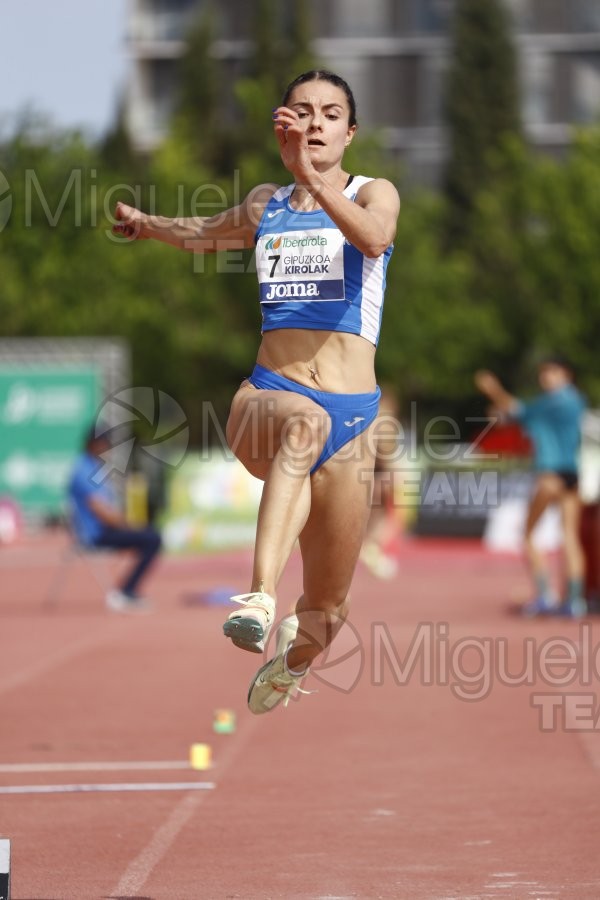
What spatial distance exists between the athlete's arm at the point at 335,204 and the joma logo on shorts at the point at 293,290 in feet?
0.95

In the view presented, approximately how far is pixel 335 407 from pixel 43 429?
2292 centimetres

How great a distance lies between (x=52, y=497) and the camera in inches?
1086

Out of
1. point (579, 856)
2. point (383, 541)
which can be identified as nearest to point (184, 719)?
point (579, 856)

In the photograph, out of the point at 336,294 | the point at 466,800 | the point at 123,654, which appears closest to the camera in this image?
the point at 336,294

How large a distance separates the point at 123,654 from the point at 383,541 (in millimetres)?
10302

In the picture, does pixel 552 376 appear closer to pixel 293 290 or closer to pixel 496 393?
pixel 496 393

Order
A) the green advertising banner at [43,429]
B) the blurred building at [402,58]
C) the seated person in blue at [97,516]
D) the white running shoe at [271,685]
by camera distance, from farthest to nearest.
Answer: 1. the blurred building at [402,58]
2. the green advertising banner at [43,429]
3. the seated person in blue at [97,516]
4. the white running shoe at [271,685]

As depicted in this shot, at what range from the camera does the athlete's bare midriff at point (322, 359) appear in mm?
5422

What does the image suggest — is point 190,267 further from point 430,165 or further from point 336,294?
point 336,294

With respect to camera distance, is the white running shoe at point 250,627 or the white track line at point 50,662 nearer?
the white running shoe at point 250,627

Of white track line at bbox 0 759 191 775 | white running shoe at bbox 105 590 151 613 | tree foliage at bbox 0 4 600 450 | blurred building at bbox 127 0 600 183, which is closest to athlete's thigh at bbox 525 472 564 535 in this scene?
white running shoe at bbox 105 590 151 613

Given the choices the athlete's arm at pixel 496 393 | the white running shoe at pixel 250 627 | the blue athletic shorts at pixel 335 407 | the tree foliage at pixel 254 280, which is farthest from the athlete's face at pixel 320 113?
the tree foliage at pixel 254 280

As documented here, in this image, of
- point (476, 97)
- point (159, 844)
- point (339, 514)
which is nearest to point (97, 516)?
point (159, 844)

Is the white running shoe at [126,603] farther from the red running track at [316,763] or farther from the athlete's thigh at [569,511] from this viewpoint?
the athlete's thigh at [569,511]
